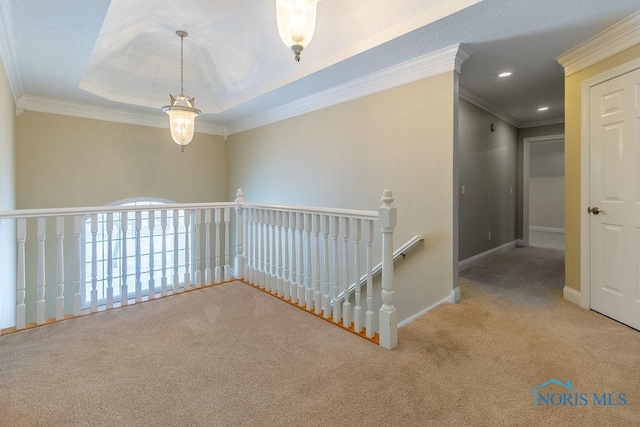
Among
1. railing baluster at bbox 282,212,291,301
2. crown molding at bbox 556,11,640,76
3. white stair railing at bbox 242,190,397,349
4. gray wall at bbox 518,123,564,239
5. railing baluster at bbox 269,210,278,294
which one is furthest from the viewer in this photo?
gray wall at bbox 518,123,564,239

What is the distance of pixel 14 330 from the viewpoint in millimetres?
2318

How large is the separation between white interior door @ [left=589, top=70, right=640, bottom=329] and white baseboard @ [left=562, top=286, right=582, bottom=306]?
0.14 meters

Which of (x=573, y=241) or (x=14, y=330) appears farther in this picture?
(x=573, y=241)

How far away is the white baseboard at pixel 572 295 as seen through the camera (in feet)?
9.52

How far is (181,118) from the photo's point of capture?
383 centimetres

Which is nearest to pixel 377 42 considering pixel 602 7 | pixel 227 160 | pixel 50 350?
pixel 602 7

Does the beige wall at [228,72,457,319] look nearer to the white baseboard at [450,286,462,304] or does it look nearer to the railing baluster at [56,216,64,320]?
the white baseboard at [450,286,462,304]

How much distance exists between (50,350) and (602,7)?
14.8ft

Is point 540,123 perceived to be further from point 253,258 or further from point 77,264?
point 77,264

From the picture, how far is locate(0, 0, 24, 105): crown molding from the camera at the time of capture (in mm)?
2297

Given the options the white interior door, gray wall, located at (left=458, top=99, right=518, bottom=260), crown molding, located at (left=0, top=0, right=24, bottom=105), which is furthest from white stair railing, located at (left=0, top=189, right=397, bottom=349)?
the white interior door

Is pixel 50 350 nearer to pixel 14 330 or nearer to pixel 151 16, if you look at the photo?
pixel 14 330

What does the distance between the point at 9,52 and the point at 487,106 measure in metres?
5.71

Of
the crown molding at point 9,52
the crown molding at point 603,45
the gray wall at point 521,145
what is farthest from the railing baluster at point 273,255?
the gray wall at point 521,145
